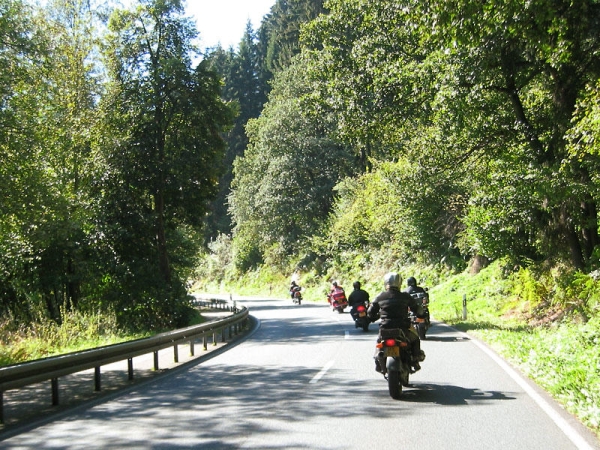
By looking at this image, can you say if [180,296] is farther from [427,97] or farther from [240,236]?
[240,236]

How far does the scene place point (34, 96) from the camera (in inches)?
653

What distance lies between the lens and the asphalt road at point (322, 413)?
619 cm

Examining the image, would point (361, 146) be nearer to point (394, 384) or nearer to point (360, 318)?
point (360, 318)

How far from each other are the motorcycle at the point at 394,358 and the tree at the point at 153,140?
51.0 ft

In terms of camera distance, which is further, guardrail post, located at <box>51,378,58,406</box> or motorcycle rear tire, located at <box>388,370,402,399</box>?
guardrail post, located at <box>51,378,58,406</box>

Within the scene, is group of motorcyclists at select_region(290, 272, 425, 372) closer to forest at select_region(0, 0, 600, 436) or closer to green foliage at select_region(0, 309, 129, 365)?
forest at select_region(0, 0, 600, 436)

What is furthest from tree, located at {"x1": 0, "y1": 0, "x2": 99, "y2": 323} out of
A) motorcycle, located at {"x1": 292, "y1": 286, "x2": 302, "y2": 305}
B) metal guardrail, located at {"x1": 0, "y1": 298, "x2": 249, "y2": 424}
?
motorcycle, located at {"x1": 292, "y1": 286, "x2": 302, "y2": 305}

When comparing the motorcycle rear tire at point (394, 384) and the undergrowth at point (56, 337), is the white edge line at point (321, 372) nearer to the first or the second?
the motorcycle rear tire at point (394, 384)

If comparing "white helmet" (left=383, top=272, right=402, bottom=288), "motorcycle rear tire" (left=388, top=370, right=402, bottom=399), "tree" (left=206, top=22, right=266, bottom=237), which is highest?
"tree" (left=206, top=22, right=266, bottom=237)

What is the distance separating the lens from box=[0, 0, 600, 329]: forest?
13.6 meters

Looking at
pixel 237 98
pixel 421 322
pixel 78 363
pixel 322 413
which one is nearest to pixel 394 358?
pixel 322 413

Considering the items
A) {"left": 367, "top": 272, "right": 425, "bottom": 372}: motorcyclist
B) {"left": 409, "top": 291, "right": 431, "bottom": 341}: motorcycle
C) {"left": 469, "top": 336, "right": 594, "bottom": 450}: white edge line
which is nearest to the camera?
{"left": 469, "top": 336, "right": 594, "bottom": 450}: white edge line

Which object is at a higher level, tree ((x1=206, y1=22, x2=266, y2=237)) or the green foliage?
tree ((x1=206, y1=22, x2=266, y2=237))

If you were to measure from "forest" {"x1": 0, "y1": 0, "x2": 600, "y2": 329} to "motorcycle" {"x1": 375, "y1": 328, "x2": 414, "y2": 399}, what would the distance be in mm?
4715
